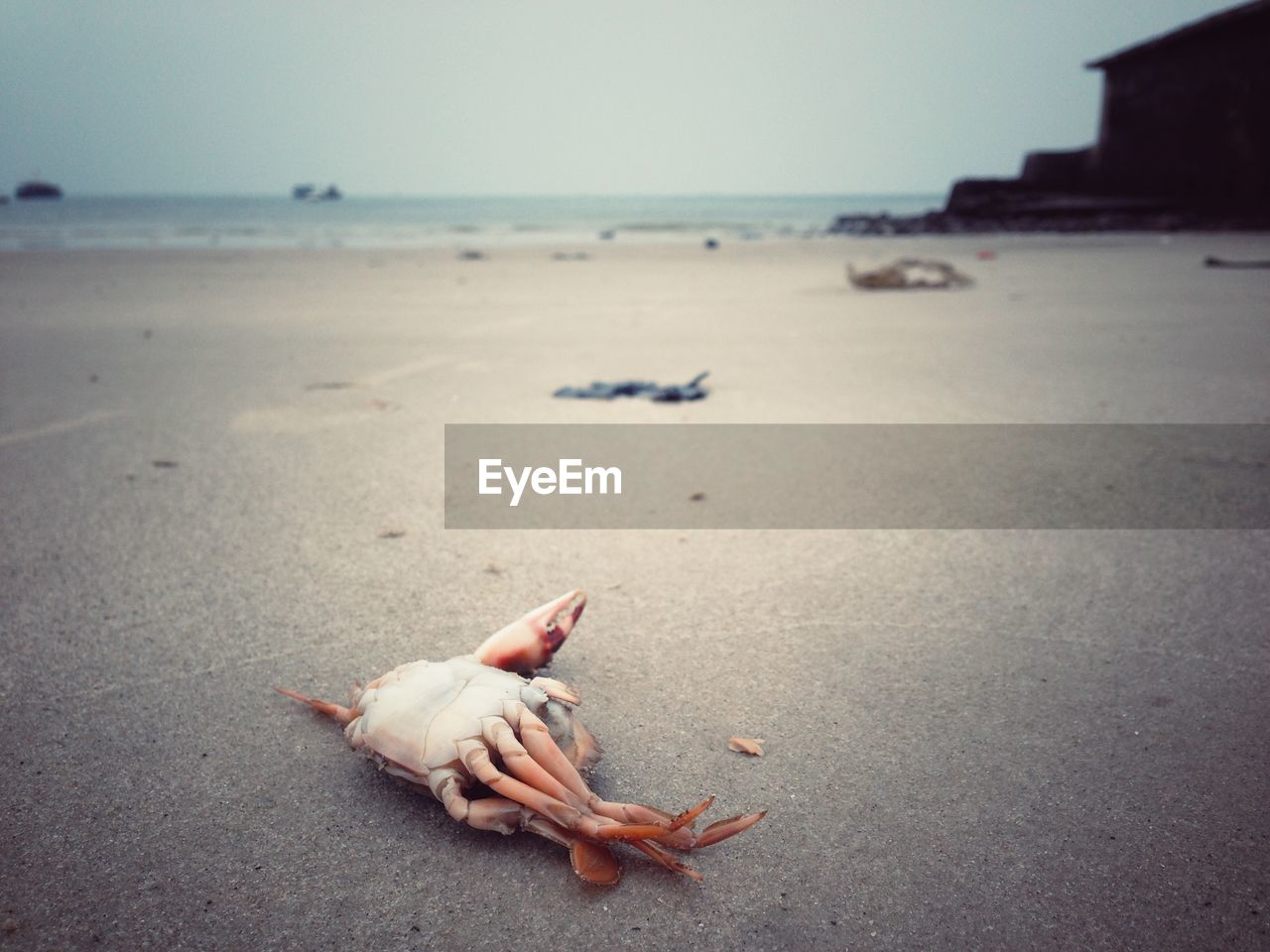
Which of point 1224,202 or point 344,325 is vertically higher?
point 1224,202

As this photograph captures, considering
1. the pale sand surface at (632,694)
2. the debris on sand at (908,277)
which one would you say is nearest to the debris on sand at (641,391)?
the pale sand surface at (632,694)

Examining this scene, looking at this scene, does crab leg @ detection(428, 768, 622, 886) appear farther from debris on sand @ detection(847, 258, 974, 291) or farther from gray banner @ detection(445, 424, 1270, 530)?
debris on sand @ detection(847, 258, 974, 291)

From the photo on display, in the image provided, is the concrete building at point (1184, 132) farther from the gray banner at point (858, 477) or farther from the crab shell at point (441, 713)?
the crab shell at point (441, 713)

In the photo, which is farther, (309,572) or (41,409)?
(41,409)

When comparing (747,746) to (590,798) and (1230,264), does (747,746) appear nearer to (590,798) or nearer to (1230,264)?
(590,798)

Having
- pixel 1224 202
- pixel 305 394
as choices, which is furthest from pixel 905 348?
pixel 1224 202

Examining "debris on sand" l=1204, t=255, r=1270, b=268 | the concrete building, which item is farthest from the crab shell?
the concrete building

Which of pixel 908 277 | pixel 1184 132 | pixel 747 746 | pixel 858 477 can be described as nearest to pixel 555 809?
pixel 747 746

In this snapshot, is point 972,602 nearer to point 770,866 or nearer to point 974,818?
point 974,818
